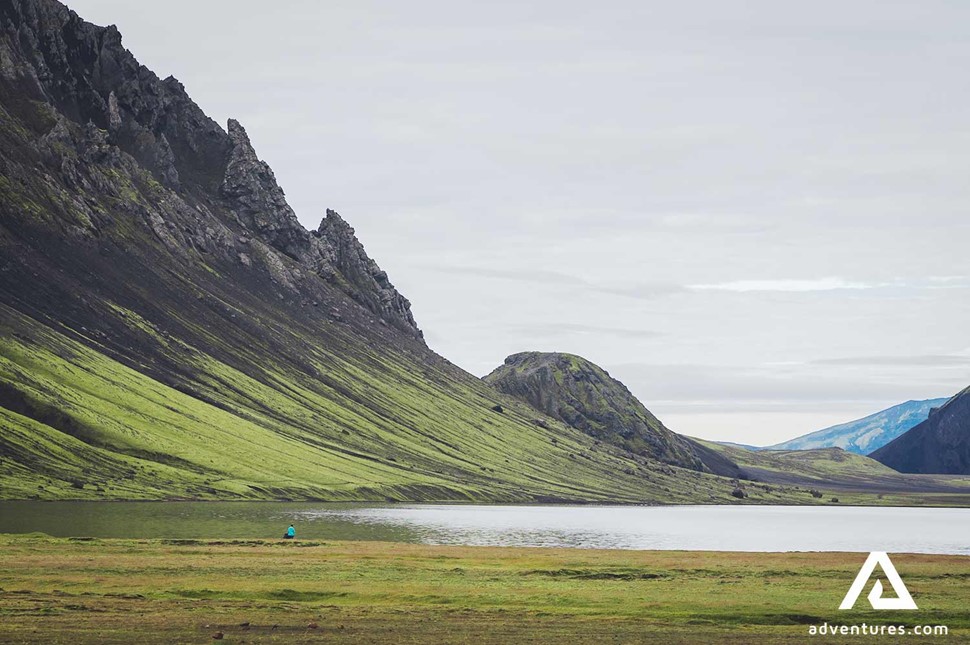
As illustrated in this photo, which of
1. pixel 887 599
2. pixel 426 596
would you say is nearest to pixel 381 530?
pixel 426 596

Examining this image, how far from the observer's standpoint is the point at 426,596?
64062mm

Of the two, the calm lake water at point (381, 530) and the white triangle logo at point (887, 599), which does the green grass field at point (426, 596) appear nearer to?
A: the white triangle logo at point (887, 599)

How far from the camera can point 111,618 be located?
51.8 m

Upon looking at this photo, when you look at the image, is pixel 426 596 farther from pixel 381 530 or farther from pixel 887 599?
pixel 381 530

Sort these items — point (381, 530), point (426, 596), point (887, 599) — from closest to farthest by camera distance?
point (887, 599) → point (426, 596) → point (381, 530)

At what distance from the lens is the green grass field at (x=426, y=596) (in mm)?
50062

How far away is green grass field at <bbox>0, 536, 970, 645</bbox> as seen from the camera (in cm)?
5006

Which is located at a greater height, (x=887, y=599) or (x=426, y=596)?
(x=887, y=599)

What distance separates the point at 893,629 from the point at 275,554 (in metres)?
57.0

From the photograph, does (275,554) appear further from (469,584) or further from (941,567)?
(941,567)

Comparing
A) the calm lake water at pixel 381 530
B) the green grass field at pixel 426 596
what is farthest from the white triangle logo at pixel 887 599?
the calm lake water at pixel 381 530

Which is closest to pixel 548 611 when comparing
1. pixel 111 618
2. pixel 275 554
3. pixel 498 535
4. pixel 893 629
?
pixel 893 629

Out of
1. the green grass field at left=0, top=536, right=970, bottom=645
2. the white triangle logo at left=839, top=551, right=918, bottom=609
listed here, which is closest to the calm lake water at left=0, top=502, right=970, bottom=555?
the green grass field at left=0, top=536, right=970, bottom=645

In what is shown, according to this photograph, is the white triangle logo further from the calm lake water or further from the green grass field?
the calm lake water
